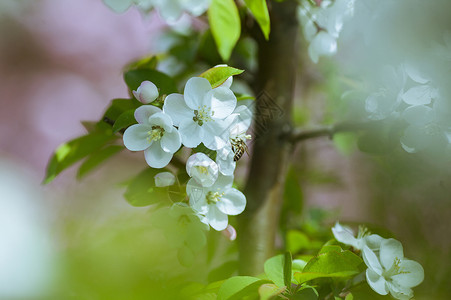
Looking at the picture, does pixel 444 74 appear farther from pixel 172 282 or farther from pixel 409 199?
pixel 409 199

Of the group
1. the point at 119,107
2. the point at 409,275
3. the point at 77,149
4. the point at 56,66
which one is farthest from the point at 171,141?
the point at 56,66

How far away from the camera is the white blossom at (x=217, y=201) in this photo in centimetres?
45

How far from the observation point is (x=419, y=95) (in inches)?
20.1

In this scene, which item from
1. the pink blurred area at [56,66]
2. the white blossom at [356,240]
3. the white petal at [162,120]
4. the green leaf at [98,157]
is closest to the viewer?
the white petal at [162,120]

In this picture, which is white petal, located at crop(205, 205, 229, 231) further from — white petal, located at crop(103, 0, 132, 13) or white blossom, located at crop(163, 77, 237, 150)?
white petal, located at crop(103, 0, 132, 13)

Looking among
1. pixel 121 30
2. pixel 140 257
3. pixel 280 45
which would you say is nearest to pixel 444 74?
pixel 280 45

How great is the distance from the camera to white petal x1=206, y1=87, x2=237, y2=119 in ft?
1.46

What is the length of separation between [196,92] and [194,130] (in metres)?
0.04

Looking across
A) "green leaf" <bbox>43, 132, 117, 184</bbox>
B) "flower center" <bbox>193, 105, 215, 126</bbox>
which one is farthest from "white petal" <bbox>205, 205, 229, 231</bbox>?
"green leaf" <bbox>43, 132, 117, 184</bbox>

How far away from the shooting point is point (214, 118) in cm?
44

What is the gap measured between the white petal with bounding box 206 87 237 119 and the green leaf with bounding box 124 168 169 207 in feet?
0.35

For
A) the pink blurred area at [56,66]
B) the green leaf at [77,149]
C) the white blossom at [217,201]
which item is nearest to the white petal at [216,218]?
the white blossom at [217,201]

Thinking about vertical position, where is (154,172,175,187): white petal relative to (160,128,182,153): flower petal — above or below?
below

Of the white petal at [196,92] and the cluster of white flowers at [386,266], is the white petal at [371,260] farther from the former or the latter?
the white petal at [196,92]
